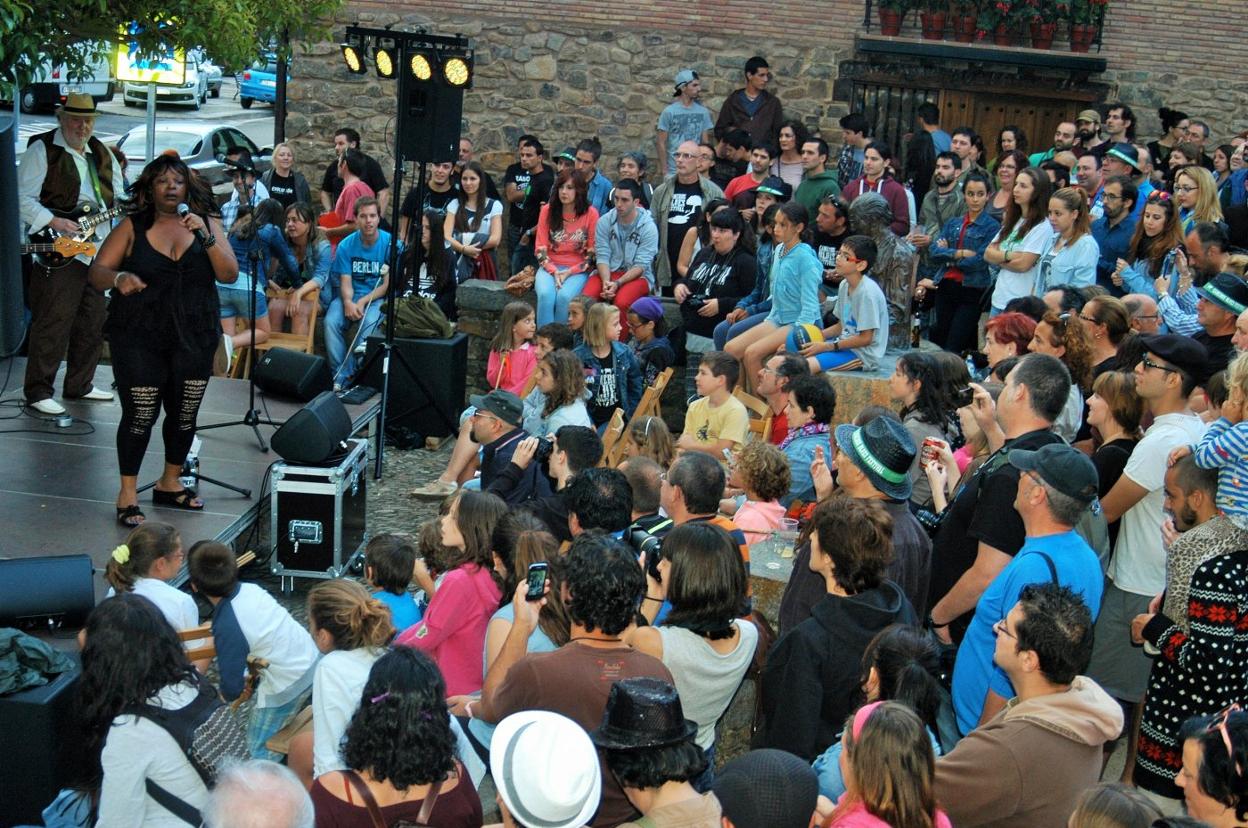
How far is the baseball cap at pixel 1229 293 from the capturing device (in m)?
6.18

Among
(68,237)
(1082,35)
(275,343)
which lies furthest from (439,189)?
(1082,35)

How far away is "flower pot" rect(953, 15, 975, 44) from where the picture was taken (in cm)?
1463

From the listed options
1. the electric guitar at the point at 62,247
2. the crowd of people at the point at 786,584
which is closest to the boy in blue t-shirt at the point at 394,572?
the crowd of people at the point at 786,584

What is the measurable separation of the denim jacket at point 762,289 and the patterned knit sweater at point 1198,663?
4.99 m

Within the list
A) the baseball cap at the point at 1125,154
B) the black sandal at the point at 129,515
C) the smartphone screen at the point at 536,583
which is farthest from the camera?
the baseball cap at the point at 1125,154

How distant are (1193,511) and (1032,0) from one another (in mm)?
11094

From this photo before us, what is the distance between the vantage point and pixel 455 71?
9188 millimetres

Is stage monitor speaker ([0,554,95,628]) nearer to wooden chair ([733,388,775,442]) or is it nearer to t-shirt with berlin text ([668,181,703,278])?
wooden chair ([733,388,775,442])

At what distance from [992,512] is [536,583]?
5.25 ft

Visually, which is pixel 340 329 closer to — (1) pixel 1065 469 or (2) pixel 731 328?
(2) pixel 731 328

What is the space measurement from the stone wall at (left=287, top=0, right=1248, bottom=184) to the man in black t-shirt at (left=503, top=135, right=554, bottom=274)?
2503 mm

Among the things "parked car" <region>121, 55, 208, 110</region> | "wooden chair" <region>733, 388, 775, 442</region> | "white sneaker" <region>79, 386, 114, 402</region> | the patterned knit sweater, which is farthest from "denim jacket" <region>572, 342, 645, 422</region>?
"parked car" <region>121, 55, 208, 110</region>

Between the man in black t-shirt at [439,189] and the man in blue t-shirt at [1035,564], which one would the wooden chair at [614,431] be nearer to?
the man in blue t-shirt at [1035,564]

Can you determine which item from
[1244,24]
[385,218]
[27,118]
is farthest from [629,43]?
[27,118]
